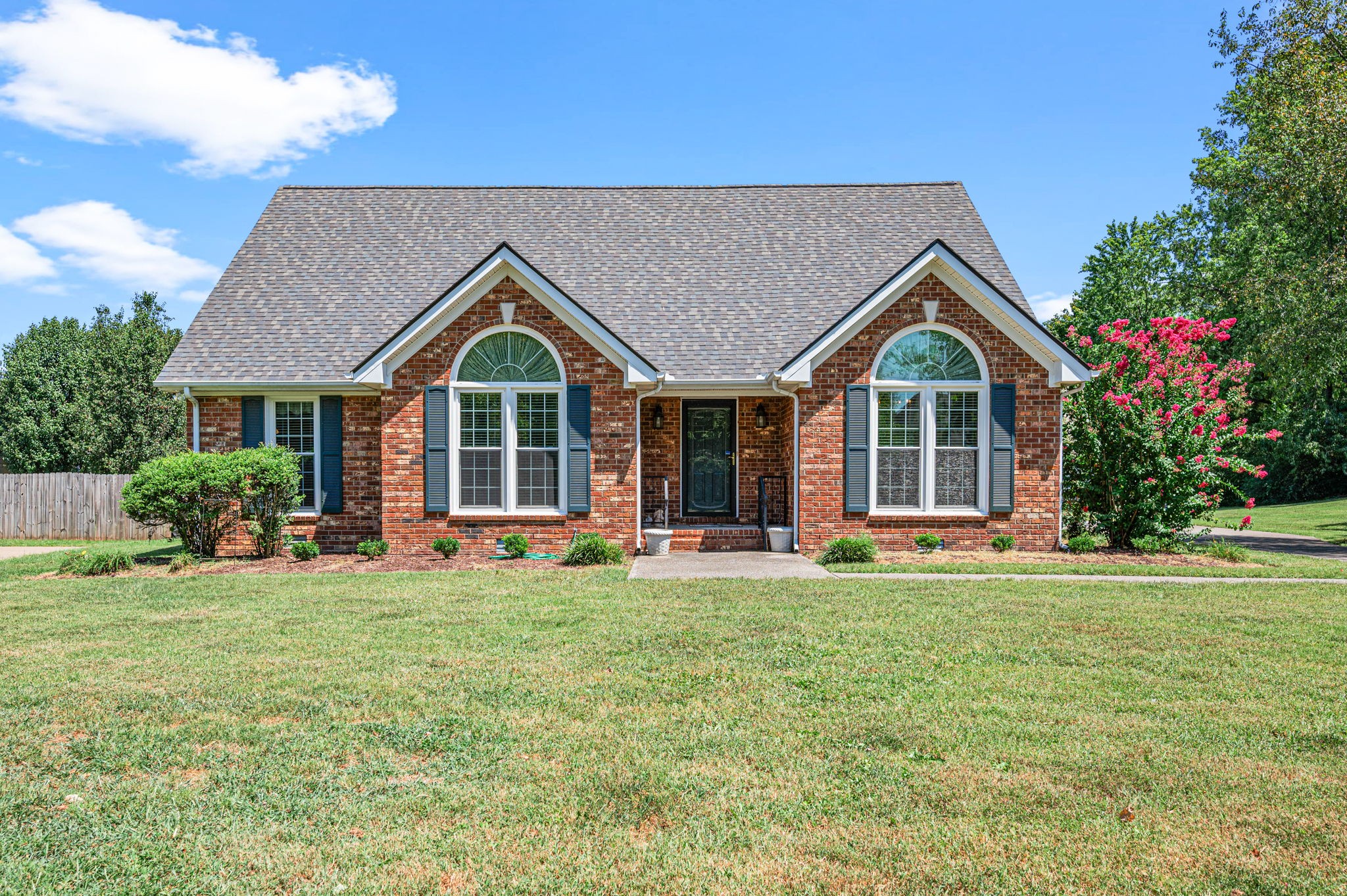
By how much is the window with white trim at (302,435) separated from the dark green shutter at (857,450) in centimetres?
917

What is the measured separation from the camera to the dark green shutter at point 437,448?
1395cm

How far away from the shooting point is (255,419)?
591 inches

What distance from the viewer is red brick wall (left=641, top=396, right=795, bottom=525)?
15930 millimetres

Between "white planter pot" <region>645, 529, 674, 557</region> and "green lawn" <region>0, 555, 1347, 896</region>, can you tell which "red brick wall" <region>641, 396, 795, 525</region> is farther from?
"green lawn" <region>0, 555, 1347, 896</region>

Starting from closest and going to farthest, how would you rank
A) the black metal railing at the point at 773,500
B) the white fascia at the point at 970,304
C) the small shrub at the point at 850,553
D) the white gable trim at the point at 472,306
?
the small shrub at the point at 850,553 → the white gable trim at the point at 472,306 → the white fascia at the point at 970,304 → the black metal railing at the point at 773,500

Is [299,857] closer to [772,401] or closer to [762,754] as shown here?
[762,754]

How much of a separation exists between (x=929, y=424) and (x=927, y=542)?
76.7 inches

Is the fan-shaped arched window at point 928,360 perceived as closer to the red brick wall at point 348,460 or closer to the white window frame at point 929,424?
the white window frame at point 929,424

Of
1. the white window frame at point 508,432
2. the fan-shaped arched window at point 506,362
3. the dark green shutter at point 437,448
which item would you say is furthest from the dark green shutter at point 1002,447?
the dark green shutter at point 437,448

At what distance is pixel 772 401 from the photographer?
15.9 meters

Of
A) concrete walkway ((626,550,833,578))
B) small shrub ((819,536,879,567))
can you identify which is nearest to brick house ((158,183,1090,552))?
concrete walkway ((626,550,833,578))

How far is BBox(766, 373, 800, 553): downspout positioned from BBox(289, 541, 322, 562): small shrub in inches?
306

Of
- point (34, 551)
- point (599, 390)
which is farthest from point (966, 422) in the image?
point (34, 551)

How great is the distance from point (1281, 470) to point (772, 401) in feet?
105
